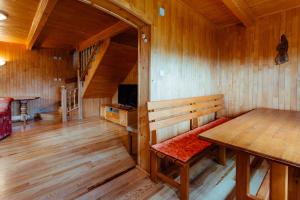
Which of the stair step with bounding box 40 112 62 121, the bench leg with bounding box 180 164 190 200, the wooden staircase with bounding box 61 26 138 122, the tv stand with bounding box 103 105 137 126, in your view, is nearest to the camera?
the bench leg with bounding box 180 164 190 200

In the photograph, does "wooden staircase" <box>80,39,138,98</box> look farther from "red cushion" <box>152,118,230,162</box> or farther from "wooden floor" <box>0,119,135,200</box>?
"red cushion" <box>152,118,230,162</box>

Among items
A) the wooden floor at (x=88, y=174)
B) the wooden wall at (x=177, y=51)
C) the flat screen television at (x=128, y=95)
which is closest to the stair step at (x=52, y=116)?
the wooden floor at (x=88, y=174)

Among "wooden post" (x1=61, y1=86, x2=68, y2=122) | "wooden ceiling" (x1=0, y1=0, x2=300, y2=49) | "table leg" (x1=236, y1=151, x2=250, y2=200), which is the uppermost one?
"wooden ceiling" (x1=0, y1=0, x2=300, y2=49)

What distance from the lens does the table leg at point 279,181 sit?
3.76 feet

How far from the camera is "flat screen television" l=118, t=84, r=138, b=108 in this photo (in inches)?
192

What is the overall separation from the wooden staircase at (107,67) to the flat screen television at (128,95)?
0.43 metres

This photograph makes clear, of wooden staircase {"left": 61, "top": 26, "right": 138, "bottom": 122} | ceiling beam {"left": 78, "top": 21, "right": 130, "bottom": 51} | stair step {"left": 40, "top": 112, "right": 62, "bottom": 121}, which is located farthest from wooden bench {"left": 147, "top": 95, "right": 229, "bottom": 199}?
A: stair step {"left": 40, "top": 112, "right": 62, "bottom": 121}

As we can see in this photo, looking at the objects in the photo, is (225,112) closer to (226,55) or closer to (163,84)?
(226,55)

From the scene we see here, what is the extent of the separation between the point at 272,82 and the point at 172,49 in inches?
78.5

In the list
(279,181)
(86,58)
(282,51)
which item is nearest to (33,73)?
(86,58)

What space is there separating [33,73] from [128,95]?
3.47m

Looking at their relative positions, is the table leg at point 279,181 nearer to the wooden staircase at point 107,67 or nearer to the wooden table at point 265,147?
the wooden table at point 265,147

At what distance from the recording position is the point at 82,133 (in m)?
3.80

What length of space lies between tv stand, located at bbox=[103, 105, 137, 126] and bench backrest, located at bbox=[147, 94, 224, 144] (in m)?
2.14
